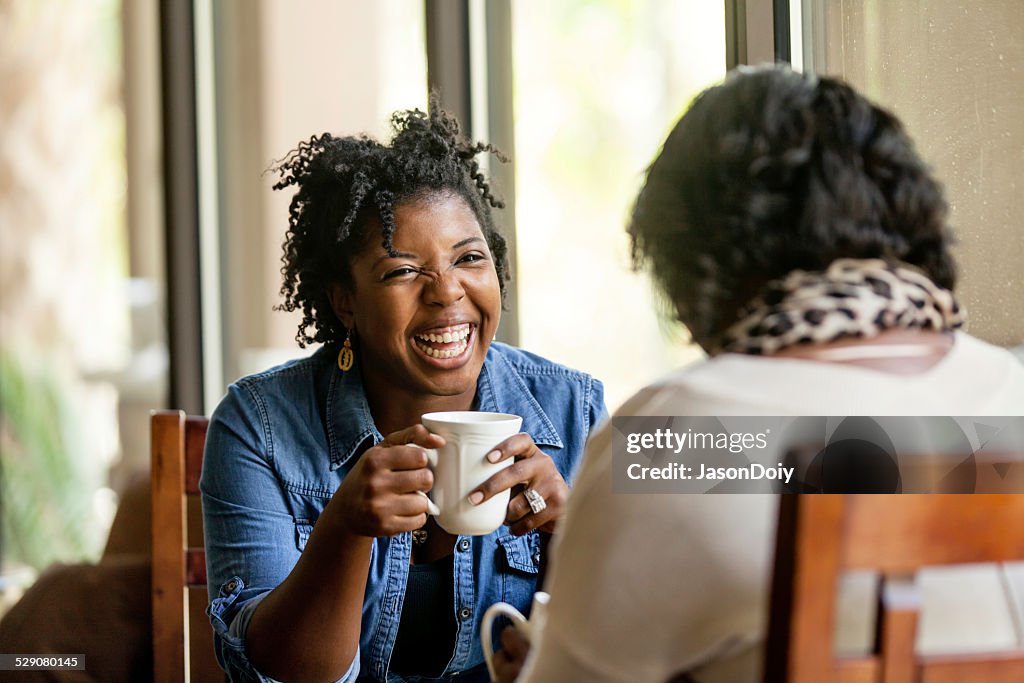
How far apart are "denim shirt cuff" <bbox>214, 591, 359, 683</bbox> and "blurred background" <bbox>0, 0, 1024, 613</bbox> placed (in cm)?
49

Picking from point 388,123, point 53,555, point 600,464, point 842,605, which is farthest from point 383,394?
point 53,555

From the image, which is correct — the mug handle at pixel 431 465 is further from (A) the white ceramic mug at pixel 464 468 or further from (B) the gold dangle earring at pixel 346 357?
(B) the gold dangle earring at pixel 346 357

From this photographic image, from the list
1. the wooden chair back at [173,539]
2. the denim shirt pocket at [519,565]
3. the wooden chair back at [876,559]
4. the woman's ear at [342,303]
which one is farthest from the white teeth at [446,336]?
the wooden chair back at [876,559]

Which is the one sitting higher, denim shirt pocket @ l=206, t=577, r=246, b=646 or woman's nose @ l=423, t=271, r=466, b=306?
woman's nose @ l=423, t=271, r=466, b=306

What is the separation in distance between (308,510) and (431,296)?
254mm

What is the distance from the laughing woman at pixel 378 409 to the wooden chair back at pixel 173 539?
0.12 m

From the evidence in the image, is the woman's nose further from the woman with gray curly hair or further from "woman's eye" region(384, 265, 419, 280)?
the woman with gray curly hair

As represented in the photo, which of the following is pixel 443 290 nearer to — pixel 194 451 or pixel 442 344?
pixel 442 344

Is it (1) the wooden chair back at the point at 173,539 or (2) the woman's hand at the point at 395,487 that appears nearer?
(2) the woman's hand at the point at 395,487

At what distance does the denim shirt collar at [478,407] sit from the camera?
3.27 feet

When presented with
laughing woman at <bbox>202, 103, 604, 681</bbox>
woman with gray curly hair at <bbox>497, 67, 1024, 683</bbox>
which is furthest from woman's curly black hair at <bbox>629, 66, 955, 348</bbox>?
laughing woman at <bbox>202, 103, 604, 681</bbox>

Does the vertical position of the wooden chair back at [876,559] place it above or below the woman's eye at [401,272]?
below

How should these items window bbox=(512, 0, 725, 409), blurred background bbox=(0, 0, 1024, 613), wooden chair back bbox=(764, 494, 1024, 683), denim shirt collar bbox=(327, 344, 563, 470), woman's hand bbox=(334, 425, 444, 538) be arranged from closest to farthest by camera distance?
wooden chair back bbox=(764, 494, 1024, 683)
woman's hand bbox=(334, 425, 444, 538)
denim shirt collar bbox=(327, 344, 563, 470)
window bbox=(512, 0, 725, 409)
blurred background bbox=(0, 0, 1024, 613)

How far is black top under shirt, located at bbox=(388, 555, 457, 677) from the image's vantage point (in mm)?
957
